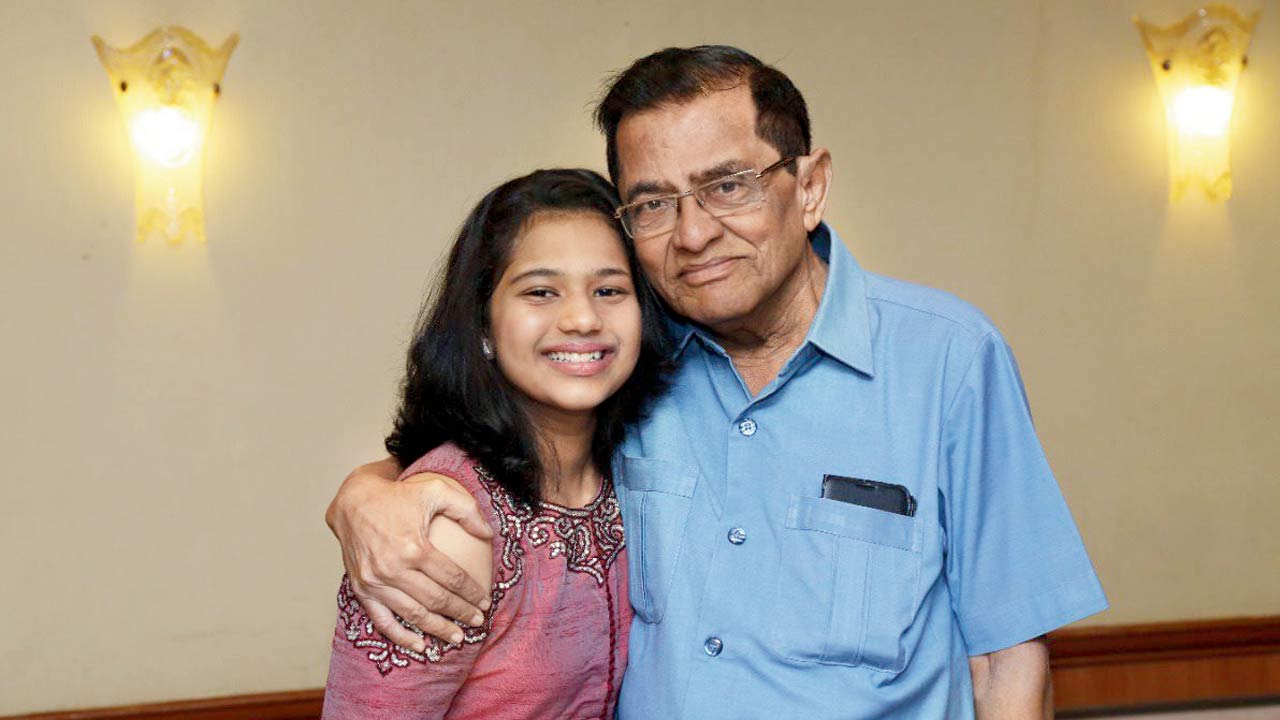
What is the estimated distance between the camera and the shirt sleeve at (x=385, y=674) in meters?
1.59

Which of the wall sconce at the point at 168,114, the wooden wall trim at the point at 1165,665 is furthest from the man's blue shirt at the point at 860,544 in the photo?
the wooden wall trim at the point at 1165,665

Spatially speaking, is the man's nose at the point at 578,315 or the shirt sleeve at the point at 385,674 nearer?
the shirt sleeve at the point at 385,674

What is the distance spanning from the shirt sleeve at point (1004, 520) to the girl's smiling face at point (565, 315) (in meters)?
0.51

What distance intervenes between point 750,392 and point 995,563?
0.46m

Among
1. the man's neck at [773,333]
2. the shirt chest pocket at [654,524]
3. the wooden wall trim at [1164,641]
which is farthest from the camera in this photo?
the wooden wall trim at [1164,641]

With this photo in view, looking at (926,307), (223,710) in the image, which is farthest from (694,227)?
(223,710)

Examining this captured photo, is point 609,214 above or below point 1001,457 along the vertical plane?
above

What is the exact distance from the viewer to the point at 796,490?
5.95 feet

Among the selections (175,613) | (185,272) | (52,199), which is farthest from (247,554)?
(52,199)

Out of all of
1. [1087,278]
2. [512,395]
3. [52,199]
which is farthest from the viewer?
[1087,278]

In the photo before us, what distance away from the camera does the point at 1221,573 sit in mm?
4238

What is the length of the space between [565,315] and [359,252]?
195cm

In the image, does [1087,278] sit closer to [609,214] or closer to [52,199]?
[609,214]

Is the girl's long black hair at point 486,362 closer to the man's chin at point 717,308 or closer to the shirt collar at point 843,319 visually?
the man's chin at point 717,308
